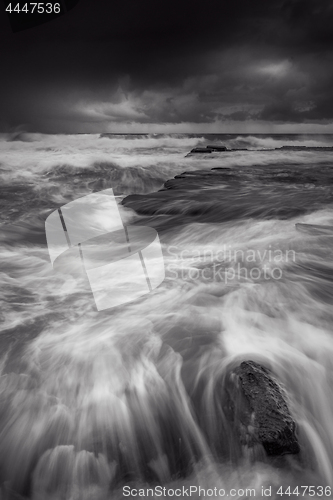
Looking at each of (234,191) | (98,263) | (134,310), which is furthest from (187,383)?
(234,191)

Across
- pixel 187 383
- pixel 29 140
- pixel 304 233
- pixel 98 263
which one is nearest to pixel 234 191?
pixel 304 233

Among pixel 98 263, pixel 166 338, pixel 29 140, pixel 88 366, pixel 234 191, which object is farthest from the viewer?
pixel 29 140

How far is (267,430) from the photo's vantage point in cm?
206

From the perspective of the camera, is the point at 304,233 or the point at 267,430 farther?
the point at 304,233

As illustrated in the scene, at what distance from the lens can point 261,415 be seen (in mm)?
2096

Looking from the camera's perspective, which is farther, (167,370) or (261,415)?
(167,370)

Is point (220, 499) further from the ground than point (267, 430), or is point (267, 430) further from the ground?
point (267, 430)

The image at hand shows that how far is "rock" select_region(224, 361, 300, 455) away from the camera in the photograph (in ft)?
6.70

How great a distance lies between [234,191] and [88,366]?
9982 mm

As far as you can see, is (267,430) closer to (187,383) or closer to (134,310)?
(187,383)

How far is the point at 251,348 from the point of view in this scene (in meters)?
3.17

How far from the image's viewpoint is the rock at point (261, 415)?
2043 mm

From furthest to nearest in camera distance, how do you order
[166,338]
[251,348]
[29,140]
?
[29,140] < [166,338] < [251,348]

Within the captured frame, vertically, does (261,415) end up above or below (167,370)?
above
